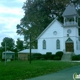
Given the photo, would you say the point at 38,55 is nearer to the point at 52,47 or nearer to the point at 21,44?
the point at 52,47

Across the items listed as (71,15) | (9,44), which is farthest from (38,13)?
(9,44)

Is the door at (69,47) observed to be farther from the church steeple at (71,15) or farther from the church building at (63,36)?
the church steeple at (71,15)

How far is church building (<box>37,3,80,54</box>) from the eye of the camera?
43094 mm

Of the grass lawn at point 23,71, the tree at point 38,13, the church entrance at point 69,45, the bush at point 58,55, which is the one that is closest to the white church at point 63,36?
the church entrance at point 69,45

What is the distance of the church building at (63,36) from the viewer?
4309 centimetres

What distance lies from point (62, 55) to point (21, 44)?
3079 centimetres

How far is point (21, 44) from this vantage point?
70625 millimetres

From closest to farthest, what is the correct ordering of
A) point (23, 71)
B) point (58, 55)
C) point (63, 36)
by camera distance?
point (23, 71), point (58, 55), point (63, 36)

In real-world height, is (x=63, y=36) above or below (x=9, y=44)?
below

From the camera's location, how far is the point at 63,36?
43.9 m

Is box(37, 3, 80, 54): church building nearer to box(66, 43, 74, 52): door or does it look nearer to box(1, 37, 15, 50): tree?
box(66, 43, 74, 52): door

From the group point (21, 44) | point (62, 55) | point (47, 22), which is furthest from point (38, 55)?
point (21, 44)

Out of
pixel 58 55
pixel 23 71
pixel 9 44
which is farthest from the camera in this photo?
pixel 9 44

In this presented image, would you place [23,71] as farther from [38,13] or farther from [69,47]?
[38,13]
